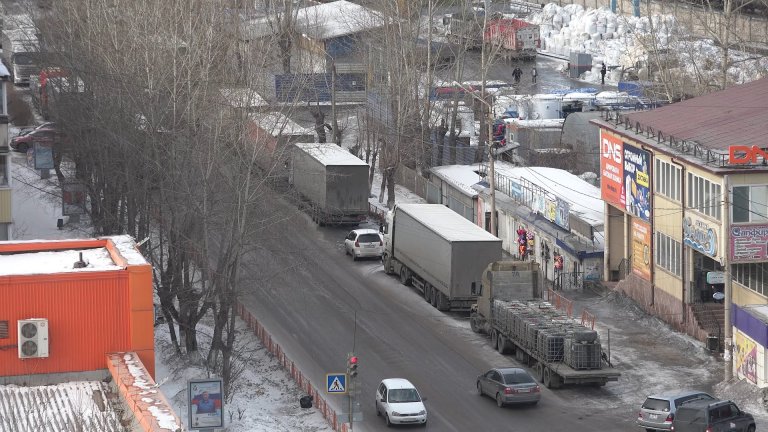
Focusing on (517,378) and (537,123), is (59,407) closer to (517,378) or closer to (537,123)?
(517,378)

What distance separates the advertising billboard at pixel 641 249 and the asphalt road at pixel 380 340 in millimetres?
6588

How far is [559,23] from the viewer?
12069 cm

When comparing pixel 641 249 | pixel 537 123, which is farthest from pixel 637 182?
pixel 537 123

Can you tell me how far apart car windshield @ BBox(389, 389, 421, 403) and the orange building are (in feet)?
32.5

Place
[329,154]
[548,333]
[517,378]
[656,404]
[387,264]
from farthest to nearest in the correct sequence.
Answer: [329,154] → [387,264] → [548,333] → [517,378] → [656,404]

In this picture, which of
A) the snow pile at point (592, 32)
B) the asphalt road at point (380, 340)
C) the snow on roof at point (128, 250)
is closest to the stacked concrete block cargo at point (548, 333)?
the asphalt road at point (380, 340)

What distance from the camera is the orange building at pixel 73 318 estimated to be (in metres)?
27.8

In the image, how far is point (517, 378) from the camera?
126ft

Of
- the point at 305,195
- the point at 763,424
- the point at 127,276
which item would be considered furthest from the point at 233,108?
the point at 305,195

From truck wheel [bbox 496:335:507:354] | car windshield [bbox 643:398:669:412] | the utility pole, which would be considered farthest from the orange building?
the utility pole

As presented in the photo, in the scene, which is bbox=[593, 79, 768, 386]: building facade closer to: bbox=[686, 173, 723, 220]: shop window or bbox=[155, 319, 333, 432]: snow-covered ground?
bbox=[686, 173, 723, 220]: shop window

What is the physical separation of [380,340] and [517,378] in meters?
8.03

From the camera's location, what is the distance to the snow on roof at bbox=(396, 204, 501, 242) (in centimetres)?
4759

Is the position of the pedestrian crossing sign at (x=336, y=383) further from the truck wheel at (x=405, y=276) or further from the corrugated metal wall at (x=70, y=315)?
the truck wheel at (x=405, y=276)
